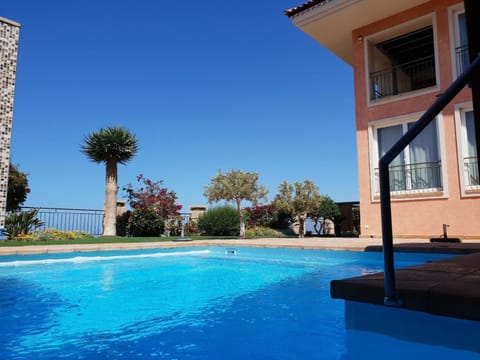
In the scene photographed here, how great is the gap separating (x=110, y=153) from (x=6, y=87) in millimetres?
4461

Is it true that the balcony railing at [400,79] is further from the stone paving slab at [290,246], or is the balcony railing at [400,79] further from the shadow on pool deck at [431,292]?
the shadow on pool deck at [431,292]

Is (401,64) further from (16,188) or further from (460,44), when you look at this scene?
(16,188)

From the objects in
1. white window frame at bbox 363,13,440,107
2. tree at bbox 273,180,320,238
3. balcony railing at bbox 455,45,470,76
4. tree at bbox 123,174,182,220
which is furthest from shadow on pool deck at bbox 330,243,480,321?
tree at bbox 123,174,182,220

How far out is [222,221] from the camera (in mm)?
14617

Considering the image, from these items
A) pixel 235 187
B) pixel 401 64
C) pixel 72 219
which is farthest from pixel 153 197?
pixel 401 64

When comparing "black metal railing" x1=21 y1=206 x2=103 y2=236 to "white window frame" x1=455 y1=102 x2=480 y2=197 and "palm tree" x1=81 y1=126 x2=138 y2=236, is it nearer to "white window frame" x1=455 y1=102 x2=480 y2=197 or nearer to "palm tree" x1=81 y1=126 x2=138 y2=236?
"palm tree" x1=81 y1=126 x2=138 y2=236

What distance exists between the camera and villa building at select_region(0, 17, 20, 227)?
39.9 ft

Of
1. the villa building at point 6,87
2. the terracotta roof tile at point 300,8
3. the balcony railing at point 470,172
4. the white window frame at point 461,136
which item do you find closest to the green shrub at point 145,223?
the villa building at point 6,87

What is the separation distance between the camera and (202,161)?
62.7 feet

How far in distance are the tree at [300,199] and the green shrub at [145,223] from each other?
5.25 metres

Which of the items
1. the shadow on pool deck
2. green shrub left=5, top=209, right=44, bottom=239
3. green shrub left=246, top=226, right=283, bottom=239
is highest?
green shrub left=5, top=209, right=44, bottom=239

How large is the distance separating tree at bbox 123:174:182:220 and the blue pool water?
25.0 feet

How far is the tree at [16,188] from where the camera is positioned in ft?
51.3

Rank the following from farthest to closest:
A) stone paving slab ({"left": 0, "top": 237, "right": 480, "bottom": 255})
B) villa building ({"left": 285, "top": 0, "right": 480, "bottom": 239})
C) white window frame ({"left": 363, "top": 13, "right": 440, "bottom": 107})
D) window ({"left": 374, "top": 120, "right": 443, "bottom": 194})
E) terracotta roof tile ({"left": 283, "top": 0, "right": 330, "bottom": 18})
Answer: terracotta roof tile ({"left": 283, "top": 0, "right": 330, "bottom": 18})
white window frame ({"left": 363, "top": 13, "right": 440, "bottom": 107})
window ({"left": 374, "top": 120, "right": 443, "bottom": 194})
villa building ({"left": 285, "top": 0, "right": 480, "bottom": 239})
stone paving slab ({"left": 0, "top": 237, "right": 480, "bottom": 255})
